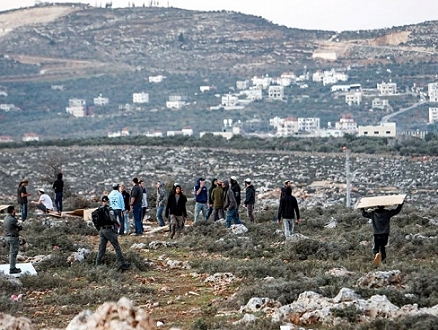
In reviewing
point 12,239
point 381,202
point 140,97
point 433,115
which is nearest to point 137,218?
point 12,239

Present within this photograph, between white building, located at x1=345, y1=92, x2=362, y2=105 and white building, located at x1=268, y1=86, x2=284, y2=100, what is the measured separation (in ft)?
36.8

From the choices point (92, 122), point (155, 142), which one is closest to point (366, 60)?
point (92, 122)

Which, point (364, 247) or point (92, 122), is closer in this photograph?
point (364, 247)

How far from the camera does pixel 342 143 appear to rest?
6531 centimetres

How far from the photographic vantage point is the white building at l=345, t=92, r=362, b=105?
507 ft

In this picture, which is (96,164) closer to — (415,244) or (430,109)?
(415,244)

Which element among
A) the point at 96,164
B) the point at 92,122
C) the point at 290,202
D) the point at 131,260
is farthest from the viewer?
the point at 92,122

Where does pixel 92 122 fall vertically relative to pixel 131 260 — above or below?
below

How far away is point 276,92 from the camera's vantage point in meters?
165

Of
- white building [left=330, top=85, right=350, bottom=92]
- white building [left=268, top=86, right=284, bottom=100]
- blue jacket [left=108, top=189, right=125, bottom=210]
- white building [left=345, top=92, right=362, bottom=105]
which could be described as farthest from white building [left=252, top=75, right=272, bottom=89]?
blue jacket [left=108, top=189, right=125, bottom=210]

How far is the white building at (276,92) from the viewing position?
16423 cm

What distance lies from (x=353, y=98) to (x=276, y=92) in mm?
12870

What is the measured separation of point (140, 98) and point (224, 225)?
141322 mm

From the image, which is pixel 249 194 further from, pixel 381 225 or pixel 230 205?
pixel 381 225
